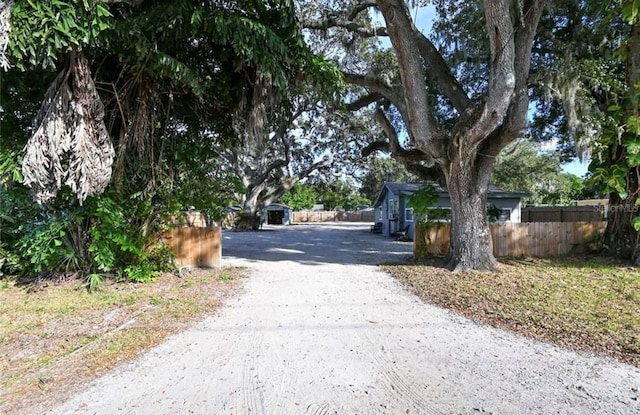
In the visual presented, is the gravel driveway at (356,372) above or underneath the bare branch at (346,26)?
underneath

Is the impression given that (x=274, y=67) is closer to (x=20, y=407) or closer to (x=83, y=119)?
(x=83, y=119)

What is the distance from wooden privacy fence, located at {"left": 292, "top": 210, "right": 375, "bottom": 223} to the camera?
147 feet

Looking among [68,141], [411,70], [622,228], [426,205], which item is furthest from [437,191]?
[68,141]

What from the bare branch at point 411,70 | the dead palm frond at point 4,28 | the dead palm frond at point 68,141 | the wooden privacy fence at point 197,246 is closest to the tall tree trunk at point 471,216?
the bare branch at point 411,70

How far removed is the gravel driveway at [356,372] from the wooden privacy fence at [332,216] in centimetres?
3956

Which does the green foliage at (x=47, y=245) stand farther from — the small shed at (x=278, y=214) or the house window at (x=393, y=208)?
the small shed at (x=278, y=214)

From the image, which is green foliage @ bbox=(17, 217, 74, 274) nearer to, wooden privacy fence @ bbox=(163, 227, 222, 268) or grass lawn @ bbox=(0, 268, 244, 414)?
grass lawn @ bbox=(0, 268, 244, 414)

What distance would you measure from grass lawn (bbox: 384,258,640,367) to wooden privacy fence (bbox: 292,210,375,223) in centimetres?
3546

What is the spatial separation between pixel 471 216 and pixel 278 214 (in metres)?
32.1

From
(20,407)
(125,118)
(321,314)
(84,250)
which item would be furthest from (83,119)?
(321,314)

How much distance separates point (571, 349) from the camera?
3.74m

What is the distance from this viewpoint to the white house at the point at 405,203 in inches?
618

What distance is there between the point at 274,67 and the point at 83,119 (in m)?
2.96

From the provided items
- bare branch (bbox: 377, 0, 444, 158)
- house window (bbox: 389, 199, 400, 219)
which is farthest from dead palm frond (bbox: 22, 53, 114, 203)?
house window (bbox: 389, 199, 400, 219)
